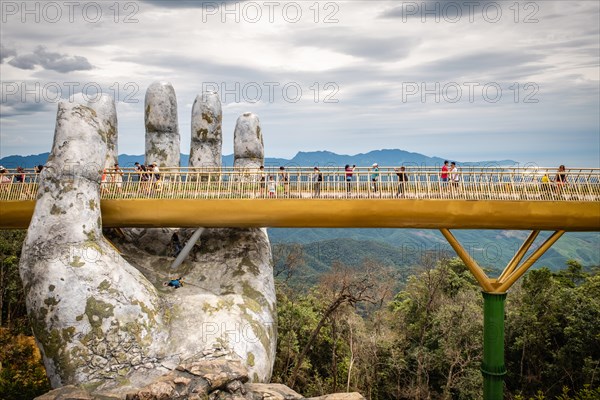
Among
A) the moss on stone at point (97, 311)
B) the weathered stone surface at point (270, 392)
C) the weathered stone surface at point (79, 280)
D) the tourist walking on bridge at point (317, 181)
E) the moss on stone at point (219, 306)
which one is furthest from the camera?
the tourist walking on bridge at point (317, 181)

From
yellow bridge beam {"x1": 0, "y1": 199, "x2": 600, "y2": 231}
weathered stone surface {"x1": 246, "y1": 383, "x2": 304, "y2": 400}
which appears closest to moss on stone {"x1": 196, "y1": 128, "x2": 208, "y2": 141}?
A: yellow bridge beam {"x1": 0, "y1": 199, "x2": 600, "y2": 231}

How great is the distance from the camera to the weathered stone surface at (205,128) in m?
18.9

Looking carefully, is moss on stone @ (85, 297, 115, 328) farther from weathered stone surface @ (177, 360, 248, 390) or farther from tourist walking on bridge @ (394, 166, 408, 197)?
tourist walking on bridge @ (394, 166, 408, 197)

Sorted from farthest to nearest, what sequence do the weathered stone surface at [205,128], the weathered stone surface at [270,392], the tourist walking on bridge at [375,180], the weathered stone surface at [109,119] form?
the weathered stone surface at [205,128] < the weathered stone surface at [109,119] < the tourist walking on bridge at [375,180] < the weathered stone surface at [270,392]

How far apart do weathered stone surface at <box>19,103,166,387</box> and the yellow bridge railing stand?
1.92 m

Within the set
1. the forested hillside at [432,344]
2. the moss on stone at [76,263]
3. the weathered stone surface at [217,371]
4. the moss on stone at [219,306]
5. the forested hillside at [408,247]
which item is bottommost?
the forested hillside at [408,247]

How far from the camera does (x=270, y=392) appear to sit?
11.5 meters

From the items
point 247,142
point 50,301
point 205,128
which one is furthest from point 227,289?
point 205,128

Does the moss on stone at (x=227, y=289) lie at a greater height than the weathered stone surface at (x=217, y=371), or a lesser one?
greater


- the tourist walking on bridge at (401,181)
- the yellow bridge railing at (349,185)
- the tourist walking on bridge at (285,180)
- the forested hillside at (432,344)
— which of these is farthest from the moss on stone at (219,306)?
the forested hillside at (432,344)

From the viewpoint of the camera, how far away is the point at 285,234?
530ft

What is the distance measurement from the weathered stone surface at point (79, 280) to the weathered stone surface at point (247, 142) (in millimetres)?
5790

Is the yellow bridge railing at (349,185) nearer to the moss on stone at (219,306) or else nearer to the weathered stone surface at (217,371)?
the moss on stone at (219,306)

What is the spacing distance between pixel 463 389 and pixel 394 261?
224 ft
